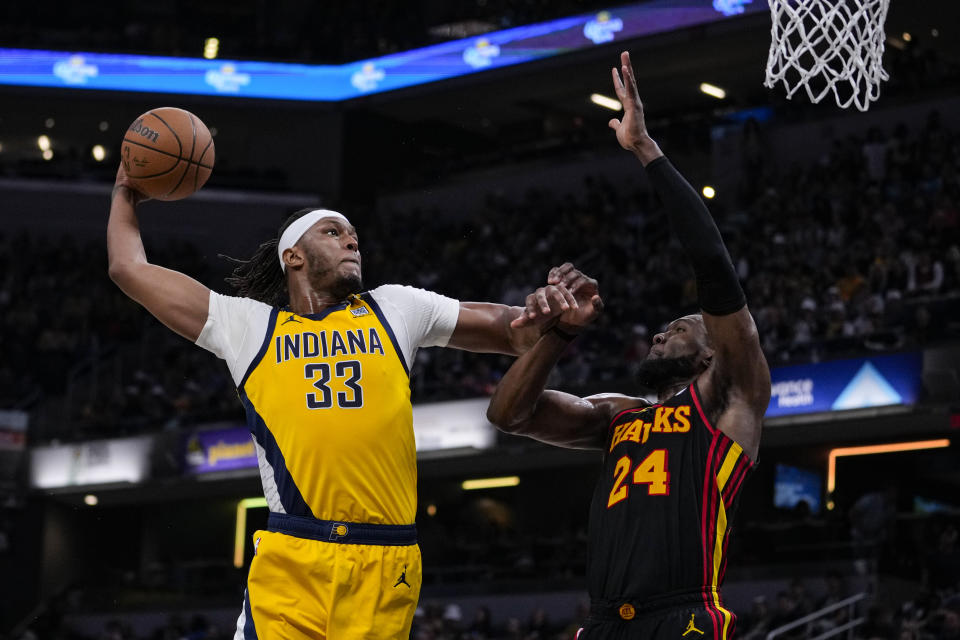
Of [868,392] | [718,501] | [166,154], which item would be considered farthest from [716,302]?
[868,392]

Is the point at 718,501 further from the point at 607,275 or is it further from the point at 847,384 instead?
the point at 607,275

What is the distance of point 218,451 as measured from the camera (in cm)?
2222

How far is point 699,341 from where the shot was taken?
5.03m

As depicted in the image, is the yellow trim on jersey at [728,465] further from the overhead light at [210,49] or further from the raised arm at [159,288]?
the overhead light at [210,49]

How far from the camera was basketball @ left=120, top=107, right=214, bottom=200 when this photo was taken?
16.5ft

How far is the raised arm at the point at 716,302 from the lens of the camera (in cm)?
454

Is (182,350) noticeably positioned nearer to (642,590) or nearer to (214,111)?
(214,111)

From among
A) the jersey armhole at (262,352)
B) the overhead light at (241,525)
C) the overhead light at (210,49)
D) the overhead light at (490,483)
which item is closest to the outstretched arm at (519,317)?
the jersey armhole at (262,352)

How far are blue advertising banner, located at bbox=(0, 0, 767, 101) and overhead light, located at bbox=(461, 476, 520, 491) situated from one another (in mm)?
8069

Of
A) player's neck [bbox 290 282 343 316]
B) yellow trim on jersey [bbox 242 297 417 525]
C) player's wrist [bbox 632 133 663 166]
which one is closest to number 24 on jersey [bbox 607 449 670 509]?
yellow trim on jersey [bbox 242 297 417 525]

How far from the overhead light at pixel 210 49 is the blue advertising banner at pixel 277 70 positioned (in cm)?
14

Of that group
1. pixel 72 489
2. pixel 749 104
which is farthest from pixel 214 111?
pixel 749 104

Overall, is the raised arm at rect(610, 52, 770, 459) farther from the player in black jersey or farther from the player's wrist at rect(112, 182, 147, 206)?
the player's wrist at rect(112, 182, 147, 206)

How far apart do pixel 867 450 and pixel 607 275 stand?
4.80m
